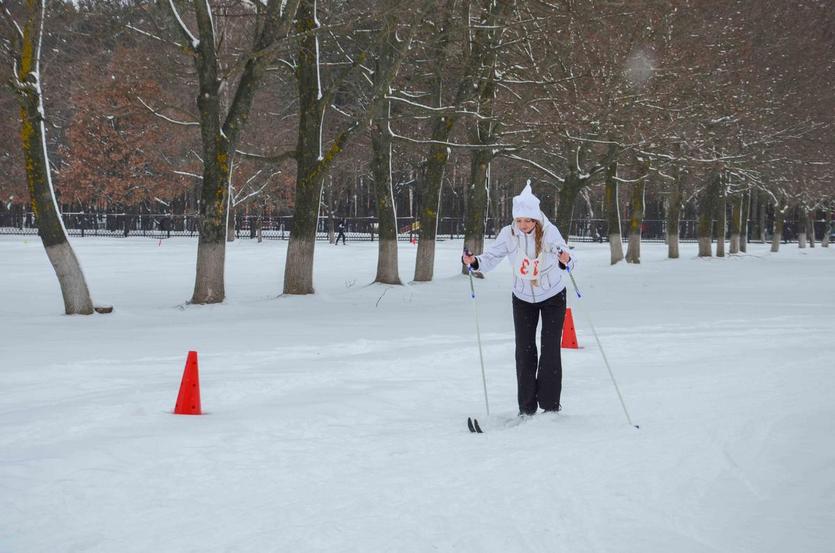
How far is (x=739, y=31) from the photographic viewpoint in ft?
100

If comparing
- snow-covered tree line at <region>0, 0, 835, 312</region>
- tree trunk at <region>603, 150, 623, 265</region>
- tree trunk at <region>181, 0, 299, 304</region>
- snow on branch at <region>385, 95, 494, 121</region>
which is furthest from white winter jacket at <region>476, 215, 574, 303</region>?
tree trunk at <region>603, 150, 623, 265</region>

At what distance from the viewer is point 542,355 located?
754 centimetres

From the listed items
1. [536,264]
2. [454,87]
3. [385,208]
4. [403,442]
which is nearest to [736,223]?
[454,87]

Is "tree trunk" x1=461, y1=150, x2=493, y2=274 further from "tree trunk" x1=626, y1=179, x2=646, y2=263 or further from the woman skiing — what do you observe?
the woman skiing

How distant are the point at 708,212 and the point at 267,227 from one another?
38.4 metres

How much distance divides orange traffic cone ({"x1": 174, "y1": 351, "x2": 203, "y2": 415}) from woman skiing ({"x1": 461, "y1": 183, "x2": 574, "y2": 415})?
2.43m

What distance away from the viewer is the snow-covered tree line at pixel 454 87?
1717 cm

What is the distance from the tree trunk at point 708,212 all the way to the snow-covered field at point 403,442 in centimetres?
2561

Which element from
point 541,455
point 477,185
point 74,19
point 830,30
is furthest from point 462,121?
point 541,455

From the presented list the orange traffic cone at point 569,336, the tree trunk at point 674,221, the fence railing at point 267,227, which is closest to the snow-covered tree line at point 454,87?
the tree trunk at point 674,221

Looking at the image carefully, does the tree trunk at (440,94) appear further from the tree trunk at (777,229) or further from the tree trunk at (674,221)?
the tree trunk at (777,229)

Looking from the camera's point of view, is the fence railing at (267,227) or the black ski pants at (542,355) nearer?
the black ski pants at (542,355)

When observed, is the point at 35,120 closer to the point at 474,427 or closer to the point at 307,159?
the point at 307,159

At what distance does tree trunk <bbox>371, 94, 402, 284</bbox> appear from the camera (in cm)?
2283
